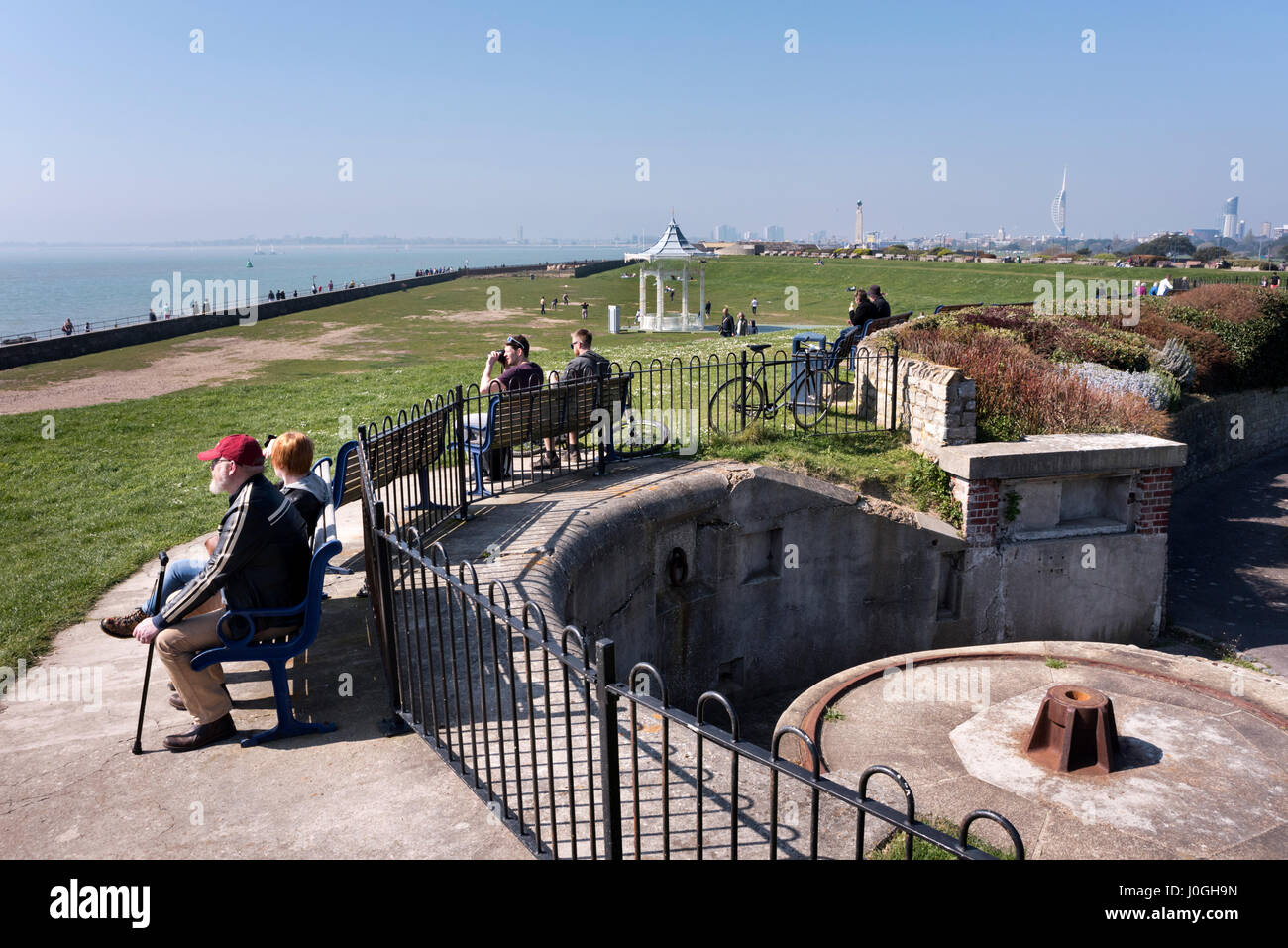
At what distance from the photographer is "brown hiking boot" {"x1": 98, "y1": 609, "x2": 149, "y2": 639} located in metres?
5.50

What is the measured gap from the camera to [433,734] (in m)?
4.71

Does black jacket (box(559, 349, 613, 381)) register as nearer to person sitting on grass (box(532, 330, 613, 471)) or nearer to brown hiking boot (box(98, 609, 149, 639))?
person sitting on grass (box(532, 330, 613, 471))

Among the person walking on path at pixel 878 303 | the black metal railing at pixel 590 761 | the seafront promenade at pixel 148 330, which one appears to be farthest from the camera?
the seafront promenade at pixel 148 330

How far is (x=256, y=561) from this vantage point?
187 inches

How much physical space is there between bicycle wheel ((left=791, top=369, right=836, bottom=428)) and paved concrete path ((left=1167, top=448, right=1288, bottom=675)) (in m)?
4.99

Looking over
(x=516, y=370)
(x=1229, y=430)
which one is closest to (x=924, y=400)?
(x=516, y=370)

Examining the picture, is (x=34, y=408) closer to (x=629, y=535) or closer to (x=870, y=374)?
(x=629, y=535)

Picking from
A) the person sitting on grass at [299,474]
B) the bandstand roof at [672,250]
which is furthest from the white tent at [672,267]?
the person sitting on grass at [299,474]

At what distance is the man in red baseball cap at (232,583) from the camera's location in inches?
183

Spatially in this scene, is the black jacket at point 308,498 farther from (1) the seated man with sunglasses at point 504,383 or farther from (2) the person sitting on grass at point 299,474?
(1) the seated man with sunglasses at point 504,383

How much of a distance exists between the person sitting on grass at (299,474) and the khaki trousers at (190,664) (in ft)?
3.04

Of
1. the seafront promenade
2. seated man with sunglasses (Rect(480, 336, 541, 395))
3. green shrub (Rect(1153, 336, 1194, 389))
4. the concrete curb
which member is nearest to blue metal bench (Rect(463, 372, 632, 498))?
seated man with sunglasses (Rect(480, 336, 541, 395))

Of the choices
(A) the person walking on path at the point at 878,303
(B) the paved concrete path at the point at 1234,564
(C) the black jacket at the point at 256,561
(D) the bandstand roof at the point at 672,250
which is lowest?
(B) the paved concrete path at the point at 1234,564

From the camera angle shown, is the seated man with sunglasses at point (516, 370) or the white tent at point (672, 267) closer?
the seated man with sunglasses at point (516, 370)
